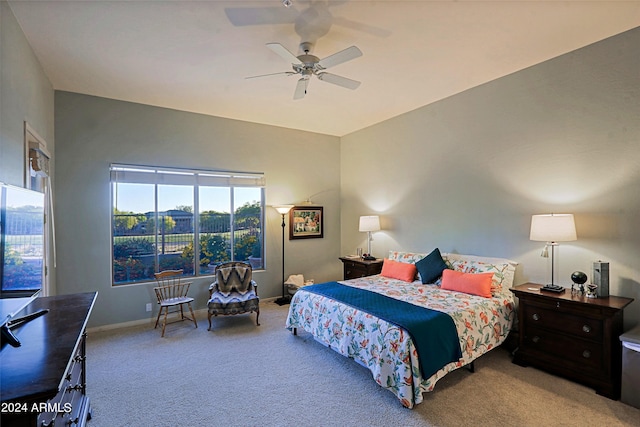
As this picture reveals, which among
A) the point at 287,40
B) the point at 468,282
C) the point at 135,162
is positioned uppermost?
the point at 287,40

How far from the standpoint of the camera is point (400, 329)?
100 inches

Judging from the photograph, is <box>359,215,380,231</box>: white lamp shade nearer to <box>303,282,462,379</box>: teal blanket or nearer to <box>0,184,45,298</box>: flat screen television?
<box>303,282,462,379</box>: teal blanket

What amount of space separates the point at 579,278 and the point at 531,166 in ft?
4.19

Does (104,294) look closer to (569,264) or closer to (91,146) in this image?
(91,146)

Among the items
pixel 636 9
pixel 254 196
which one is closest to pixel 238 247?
pixel 254 196

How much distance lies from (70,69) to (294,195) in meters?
3.53

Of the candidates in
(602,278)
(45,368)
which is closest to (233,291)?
(45,368)

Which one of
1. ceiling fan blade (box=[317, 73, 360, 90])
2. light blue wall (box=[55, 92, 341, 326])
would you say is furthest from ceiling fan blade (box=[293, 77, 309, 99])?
light blue wall (box=[55, 92, 341, 326])

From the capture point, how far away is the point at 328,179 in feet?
20.4

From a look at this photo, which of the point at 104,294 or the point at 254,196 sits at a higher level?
the point at 254,196

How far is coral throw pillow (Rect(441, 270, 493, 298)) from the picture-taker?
3.38 meters

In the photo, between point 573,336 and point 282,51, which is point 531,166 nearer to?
point 573,336

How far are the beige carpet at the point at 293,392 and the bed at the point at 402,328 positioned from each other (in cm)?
20

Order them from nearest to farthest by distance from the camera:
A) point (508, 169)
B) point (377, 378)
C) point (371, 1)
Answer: point (371, 1) < point (377, 378) < point (508, 169)
